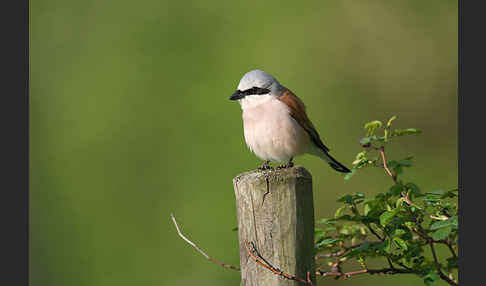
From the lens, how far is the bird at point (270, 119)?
3664mm

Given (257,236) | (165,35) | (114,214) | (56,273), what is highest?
(165,35)

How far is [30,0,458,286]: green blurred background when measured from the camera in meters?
6.76

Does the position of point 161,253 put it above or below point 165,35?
below

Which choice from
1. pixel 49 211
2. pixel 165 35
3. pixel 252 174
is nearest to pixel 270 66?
pixel 165 35

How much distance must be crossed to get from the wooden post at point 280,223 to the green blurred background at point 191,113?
3652mm

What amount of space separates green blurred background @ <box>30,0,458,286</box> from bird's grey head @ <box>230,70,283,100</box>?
280cm

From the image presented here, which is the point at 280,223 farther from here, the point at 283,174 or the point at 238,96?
the point at 238,96

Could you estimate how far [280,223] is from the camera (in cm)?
248

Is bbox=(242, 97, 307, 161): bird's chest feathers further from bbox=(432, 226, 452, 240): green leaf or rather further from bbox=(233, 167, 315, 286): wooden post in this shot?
bbox=(432, 226, 452, 240): green leaf

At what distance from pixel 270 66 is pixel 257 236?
526cm

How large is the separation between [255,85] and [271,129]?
35 centimetres

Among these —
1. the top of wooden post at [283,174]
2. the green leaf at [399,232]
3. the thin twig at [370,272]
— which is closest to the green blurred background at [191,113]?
the thin twig at [370,272]

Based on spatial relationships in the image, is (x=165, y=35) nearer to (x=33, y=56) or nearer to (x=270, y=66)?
(x=270, y=66)

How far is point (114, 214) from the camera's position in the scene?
23.4ft
